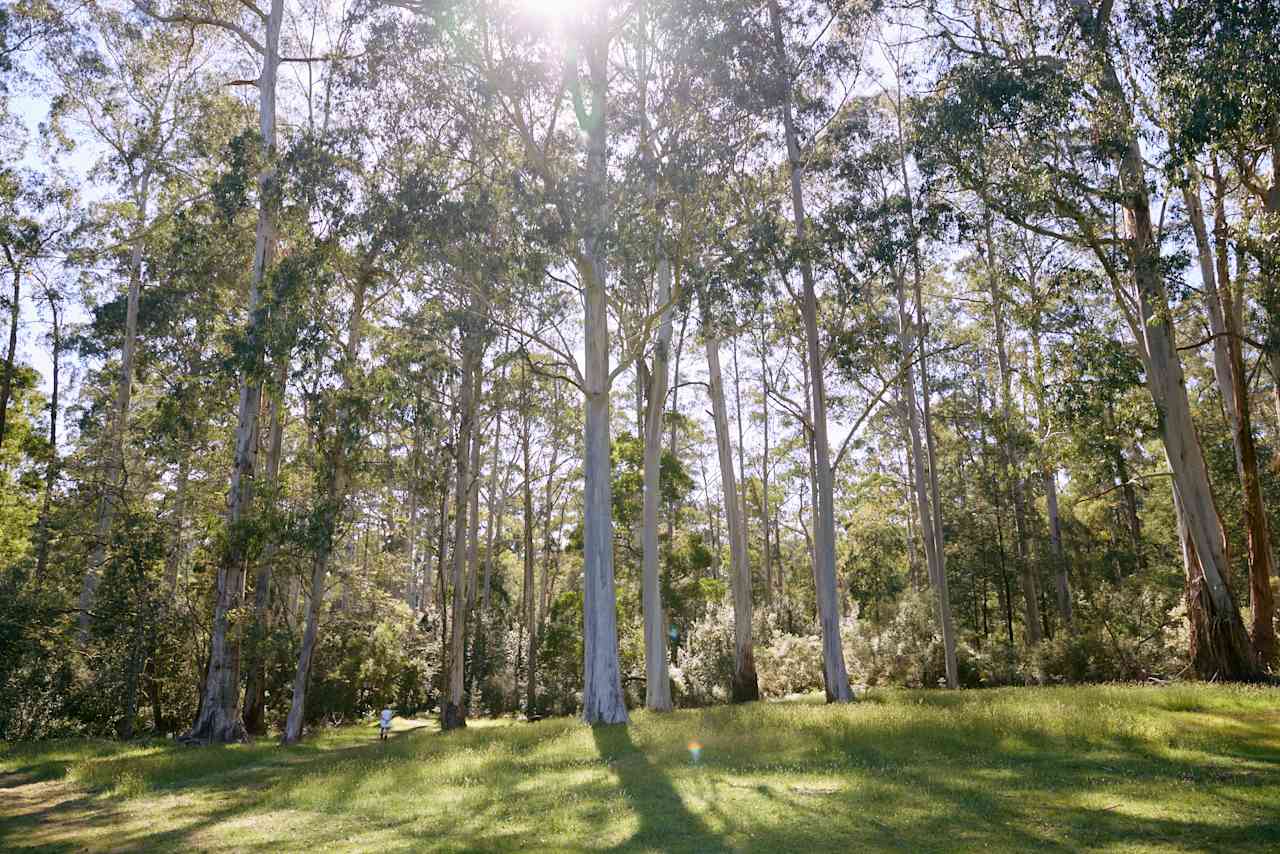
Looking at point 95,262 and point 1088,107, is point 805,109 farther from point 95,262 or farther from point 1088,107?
point 95,262

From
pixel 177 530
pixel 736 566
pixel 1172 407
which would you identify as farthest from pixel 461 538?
pixel 1172 407

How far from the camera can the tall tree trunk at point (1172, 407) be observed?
13962 millimetres

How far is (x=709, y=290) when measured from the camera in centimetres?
1612

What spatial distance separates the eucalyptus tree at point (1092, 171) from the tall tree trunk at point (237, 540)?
1438 cm

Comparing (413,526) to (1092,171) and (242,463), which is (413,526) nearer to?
(242,463)

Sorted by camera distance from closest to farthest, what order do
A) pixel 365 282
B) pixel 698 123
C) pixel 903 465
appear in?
pixel 698 123 < pixel 365 282 < pixel 903 465

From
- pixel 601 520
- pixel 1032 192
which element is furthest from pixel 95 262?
pixel 1032 192

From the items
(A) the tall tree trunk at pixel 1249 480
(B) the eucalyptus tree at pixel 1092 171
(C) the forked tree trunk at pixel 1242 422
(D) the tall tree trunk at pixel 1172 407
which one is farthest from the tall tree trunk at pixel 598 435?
(A) the tall tree trunk at pixel 1249 480

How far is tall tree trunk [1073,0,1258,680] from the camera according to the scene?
14.0 metres

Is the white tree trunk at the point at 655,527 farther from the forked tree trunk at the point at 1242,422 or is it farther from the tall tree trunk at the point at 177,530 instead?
the tall tree trunk at the point at 177,530

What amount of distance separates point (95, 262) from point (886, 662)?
25.7 meters

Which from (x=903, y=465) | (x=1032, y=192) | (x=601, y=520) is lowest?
(x=601, y=520)

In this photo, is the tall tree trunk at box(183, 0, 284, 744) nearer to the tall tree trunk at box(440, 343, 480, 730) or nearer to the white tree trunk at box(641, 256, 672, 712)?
the tall tree trunk at box(440, 343, 480, 730)

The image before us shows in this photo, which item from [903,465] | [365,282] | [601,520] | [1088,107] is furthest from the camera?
[903,465]
